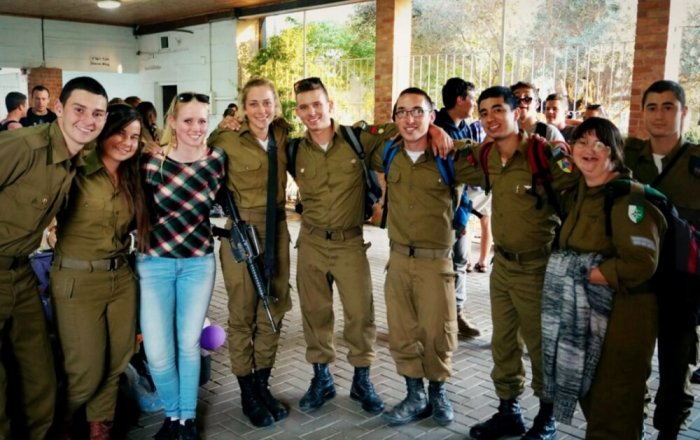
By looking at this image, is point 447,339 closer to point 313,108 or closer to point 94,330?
Answer: point 313,108

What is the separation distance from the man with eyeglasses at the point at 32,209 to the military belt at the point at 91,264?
0.50ft

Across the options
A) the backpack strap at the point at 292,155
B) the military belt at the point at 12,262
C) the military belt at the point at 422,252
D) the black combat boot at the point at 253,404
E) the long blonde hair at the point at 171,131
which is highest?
the long blonde hair at the point at 171,131

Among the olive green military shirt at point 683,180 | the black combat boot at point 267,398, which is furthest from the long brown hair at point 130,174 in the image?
the olive green military shirt at point 683,180

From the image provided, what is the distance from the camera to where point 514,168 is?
3.28 metres

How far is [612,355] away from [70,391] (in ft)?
8.49

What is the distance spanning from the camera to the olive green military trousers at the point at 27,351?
284cm

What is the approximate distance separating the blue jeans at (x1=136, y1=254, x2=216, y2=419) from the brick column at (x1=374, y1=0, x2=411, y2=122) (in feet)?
22.9

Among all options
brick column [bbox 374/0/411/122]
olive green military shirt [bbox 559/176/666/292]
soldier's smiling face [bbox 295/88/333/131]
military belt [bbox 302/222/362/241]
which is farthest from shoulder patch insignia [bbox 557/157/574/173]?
brick column [bbox 374/0/411/122]

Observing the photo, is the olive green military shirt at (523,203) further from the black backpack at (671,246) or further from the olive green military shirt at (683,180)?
the olive green military shirt at (683,180)

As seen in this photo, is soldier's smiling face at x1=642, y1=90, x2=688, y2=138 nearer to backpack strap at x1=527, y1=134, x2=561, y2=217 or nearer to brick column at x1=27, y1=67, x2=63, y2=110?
backpack strap at x1=527, y1=134, x2=561, y2=217

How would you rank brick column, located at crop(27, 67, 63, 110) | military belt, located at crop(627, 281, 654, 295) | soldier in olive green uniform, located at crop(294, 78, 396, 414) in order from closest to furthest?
military belt, located at crop(627, 281, 654, 295) → soldier in olive green uniform, located at crop(294, 78, 396, 414) → brick column, located at crop(27, 67, 63, 110)

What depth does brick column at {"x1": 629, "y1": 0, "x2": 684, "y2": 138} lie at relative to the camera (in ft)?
23.1

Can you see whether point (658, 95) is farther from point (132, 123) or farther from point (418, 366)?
point (132, 123)

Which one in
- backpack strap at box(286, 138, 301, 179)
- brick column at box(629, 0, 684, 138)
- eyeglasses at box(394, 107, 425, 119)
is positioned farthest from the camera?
brick column at box(629, 0, 684, 138)
